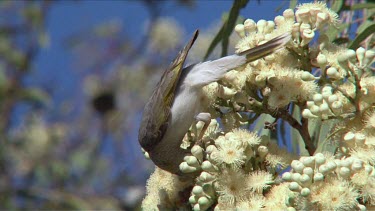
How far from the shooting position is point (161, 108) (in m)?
2.83

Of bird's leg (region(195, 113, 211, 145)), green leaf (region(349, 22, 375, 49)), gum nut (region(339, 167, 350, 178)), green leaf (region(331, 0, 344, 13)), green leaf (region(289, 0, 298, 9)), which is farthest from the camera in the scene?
green leaf (region(331, 0, 344, 13))

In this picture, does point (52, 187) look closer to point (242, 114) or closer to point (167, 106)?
point (167, 106)

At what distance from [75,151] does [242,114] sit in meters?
4.93

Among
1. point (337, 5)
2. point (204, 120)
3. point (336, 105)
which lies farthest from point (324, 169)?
point (337, 5)

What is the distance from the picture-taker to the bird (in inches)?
99.3

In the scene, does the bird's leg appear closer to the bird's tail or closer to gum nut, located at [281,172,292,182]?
the bird's tail

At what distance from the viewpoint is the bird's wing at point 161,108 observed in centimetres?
279

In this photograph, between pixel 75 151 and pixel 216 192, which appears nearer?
pixel 216 192

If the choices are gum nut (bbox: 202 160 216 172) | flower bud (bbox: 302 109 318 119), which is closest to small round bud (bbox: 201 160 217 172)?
gum nut (bbox: 202 160 216 172)

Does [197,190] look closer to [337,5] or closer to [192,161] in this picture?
[192,161]

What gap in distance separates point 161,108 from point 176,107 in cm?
6

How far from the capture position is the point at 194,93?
2682mm

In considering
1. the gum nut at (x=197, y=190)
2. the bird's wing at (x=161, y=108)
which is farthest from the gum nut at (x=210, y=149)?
the bird's wing at (x=161, y=108)

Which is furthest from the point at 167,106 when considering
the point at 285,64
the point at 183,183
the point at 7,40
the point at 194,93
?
the point at 7,40
